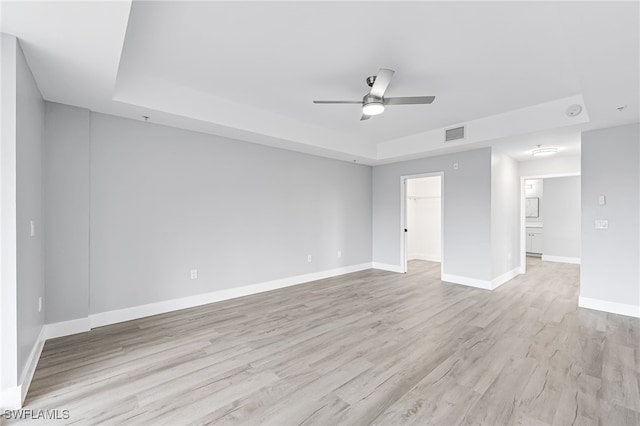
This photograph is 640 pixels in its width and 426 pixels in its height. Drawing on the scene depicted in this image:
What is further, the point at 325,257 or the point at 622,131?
the point at 325,257

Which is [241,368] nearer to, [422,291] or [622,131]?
[422,291]

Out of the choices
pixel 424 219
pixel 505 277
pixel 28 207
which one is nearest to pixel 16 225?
pixel 28 207

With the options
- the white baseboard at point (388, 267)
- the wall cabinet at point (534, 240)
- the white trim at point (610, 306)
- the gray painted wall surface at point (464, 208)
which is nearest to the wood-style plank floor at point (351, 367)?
the white trim at point (610, 306)

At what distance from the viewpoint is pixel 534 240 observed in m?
8.30

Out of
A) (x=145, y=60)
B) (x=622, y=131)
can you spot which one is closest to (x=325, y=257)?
(x=145, y=60)

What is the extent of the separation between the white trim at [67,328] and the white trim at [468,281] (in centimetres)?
541

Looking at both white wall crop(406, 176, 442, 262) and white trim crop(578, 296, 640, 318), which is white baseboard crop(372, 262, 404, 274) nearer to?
white wall crop(406, 176, 442, 262)

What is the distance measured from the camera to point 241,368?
2385 mm

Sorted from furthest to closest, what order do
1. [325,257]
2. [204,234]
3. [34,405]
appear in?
[325,257] < [204,234] < [34,405]

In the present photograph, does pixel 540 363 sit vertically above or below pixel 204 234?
below

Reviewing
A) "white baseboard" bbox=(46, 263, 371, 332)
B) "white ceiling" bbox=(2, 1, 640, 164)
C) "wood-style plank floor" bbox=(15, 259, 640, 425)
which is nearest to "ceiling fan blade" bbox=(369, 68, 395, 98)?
"white ceiling" bbox=(2, 1, 640, 164)

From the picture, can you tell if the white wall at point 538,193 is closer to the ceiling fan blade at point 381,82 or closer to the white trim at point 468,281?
the white trim at point 468,281

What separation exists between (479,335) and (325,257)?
3.09 metres

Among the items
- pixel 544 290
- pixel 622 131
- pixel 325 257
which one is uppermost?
pixel 622 131
